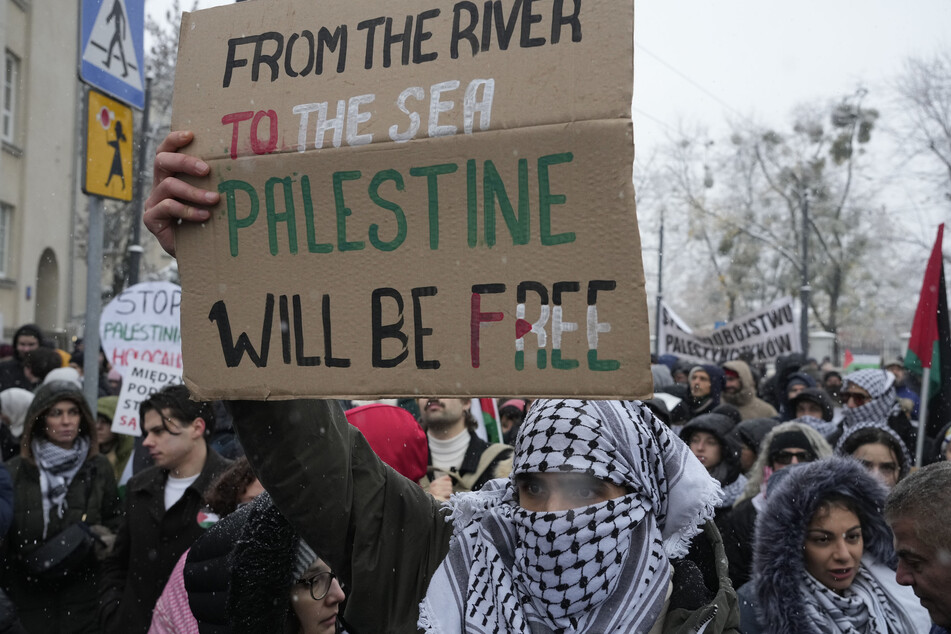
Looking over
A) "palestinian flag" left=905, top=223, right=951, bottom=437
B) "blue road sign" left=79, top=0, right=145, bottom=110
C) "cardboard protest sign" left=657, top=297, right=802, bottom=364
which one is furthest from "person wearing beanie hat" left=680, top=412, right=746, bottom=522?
"cardboard protest sign" left=657, top=297, right=802, bottom=364

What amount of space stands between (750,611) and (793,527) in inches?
13.4

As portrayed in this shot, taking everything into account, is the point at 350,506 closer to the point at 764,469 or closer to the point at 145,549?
the point at 145,549

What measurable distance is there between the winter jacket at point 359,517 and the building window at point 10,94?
2087cm

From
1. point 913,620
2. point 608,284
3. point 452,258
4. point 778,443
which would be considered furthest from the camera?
point 778,443

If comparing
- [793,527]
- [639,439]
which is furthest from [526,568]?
[793,527]

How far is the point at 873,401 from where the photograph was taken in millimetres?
7281

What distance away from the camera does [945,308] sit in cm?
580

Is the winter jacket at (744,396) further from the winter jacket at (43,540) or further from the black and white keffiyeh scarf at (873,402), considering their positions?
the winter jacket at (43,540)

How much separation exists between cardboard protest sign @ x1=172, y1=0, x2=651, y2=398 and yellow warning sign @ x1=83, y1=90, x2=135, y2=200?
319cm

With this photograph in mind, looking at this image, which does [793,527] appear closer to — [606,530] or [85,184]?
[606,530]

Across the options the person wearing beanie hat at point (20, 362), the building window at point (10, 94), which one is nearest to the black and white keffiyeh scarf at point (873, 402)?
the person wearing beanie hat at point (20, 362)

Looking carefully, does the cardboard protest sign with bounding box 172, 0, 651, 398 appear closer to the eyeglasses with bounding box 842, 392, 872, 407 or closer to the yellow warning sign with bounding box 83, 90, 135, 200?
the yellow warning sign with bounding box 83, 90, 135, 200

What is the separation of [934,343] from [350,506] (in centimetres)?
505

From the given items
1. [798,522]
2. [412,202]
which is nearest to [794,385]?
[798,522]
